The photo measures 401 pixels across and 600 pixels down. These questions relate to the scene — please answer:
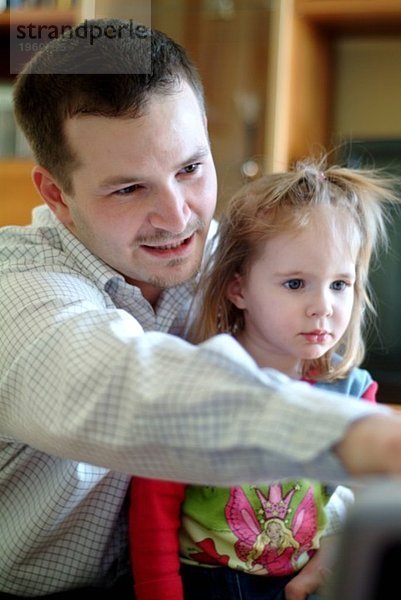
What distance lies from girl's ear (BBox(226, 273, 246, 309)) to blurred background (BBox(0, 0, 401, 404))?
114 centimetres

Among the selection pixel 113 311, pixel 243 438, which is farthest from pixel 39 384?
pixel 243 438

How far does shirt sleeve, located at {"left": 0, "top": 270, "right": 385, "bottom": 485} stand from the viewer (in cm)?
65

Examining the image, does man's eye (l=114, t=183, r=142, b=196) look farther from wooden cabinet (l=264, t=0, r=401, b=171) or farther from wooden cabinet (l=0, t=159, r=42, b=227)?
wooden cabinet (l=0, t=159, r=42, b=227)

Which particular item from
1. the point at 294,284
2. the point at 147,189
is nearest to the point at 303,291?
the point at 294,284

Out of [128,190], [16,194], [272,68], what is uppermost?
[272,68]

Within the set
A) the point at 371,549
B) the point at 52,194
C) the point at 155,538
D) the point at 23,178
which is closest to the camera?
the point at 371,549

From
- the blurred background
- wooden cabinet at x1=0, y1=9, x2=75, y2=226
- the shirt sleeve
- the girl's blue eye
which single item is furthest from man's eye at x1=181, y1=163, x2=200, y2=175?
wooden cabinet at x1=0, y1=9, x2=75, y2=226

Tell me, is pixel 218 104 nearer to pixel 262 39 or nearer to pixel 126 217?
pixel 262 39

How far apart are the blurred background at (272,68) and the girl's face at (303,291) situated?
46.2 inches

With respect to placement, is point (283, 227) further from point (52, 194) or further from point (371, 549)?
point (371, 549)

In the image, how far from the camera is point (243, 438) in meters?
0.66

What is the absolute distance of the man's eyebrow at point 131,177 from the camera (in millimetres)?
1250

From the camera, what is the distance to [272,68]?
2576mm

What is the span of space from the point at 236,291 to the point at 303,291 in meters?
0.13
